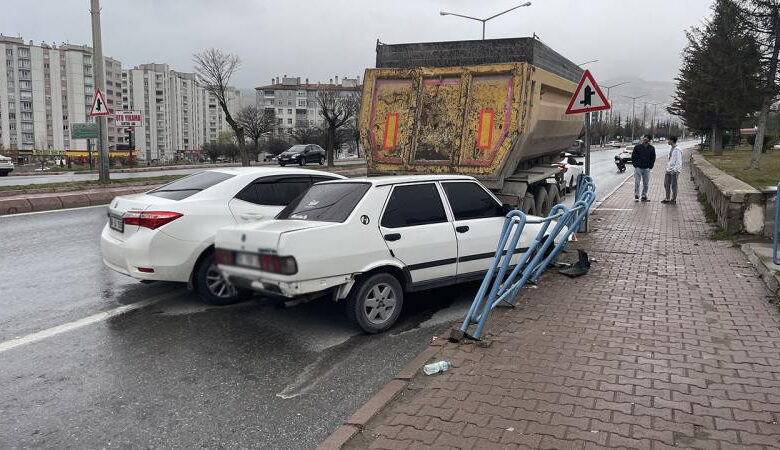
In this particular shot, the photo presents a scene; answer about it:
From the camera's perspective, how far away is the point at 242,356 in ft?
16.9

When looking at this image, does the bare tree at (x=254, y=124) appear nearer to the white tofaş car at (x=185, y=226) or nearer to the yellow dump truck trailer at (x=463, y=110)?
the yellow dump truck trailer at (x=463, y=110)

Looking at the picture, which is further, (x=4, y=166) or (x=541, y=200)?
(x=4, y=166)

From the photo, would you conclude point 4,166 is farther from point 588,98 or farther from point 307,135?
point 307,135

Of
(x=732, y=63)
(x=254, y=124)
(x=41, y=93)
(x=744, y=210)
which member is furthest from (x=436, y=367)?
(x=41, y=93)

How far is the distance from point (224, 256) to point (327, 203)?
1.10 meters

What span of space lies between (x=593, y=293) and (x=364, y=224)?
2786mm

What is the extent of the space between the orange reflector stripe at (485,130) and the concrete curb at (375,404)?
505cm

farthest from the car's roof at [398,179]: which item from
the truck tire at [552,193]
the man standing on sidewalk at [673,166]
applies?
the man standing on sidewalk at [673,166]

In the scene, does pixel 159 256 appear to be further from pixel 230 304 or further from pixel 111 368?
pixel 111 368

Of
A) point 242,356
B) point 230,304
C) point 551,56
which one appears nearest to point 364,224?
point 242,356

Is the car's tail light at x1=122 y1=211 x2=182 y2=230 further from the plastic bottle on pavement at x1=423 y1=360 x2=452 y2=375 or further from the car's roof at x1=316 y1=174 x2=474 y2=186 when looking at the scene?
the plastic bottle on pavement at x1=423 y1=360 x2=452 y2=375

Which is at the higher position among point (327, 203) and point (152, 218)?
point (327, 203)

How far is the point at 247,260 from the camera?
543cm

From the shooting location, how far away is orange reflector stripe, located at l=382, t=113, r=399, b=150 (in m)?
10.2
